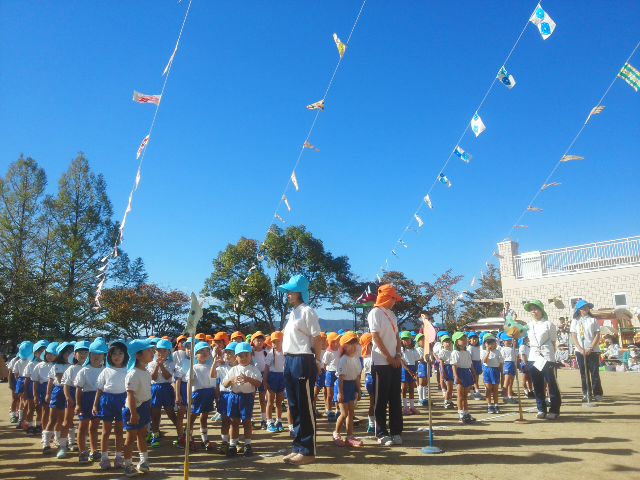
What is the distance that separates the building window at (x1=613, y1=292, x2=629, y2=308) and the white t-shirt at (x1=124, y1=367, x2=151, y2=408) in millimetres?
22556

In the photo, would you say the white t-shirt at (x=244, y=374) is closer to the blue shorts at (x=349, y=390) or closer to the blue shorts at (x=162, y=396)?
the blue shorts at (x=349, y=390)

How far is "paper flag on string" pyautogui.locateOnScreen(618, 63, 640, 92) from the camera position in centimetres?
834

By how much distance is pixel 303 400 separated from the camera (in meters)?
5.26

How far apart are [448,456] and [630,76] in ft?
25.1

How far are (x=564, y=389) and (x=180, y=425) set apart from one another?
34.2ft

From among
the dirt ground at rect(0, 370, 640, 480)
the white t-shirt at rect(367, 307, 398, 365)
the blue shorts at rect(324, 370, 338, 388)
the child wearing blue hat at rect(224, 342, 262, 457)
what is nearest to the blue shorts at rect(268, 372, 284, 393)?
the dirt ground at rect(0, 370, 640, 480)

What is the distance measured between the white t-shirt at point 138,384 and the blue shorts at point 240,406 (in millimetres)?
1042

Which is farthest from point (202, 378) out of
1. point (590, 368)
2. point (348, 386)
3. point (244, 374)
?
point (590, 368)

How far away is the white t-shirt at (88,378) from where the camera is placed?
6.34 meters

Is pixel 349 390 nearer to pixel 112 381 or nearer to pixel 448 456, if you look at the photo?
pixel 448 456

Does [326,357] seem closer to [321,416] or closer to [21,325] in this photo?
[321,416]

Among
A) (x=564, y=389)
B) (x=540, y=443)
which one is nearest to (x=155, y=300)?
(x=564, y=389)

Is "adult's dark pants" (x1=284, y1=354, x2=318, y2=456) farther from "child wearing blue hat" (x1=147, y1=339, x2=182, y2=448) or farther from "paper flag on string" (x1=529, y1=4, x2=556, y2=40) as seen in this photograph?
"paper flag on string" (x1=529, y1=4, x2=556, y2=40)

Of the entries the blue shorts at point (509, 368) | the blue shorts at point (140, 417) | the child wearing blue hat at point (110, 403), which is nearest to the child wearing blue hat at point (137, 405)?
the blue shorts at point (140, 417)
